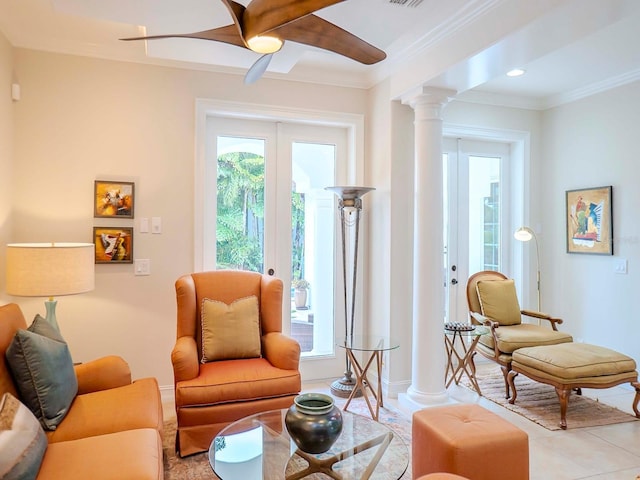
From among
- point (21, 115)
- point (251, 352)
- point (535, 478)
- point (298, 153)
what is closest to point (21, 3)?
point (21, 115)

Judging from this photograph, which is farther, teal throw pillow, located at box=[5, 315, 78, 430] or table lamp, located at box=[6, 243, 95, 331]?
table lamp, located at box=[6, 243, 95, 331]

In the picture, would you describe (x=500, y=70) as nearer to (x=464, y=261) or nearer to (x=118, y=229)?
(x=464, y=261)

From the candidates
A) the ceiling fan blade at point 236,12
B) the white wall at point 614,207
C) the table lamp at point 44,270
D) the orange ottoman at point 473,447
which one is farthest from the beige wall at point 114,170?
the white wall at point 614,207

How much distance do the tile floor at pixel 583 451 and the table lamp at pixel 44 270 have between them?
1.28m

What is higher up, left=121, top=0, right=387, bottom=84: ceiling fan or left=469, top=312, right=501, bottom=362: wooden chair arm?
left=121, top=0, right=387, bottom=84: ceiling fan

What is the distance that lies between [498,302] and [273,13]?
3404 millimetres

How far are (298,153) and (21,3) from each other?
220 centimetres

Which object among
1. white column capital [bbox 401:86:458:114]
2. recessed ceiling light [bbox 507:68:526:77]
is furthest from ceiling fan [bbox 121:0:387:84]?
recessed ceiling light [bbox 507:68:526:77]

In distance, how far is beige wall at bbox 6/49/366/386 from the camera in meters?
3.13

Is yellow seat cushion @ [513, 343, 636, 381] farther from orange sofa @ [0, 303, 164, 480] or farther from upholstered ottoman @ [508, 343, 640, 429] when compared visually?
orange sofa @ [0, 303, 164, 480]

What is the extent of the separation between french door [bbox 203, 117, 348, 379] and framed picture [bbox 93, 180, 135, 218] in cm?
61

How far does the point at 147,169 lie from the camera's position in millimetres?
3391

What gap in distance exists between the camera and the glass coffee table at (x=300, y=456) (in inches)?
71.1

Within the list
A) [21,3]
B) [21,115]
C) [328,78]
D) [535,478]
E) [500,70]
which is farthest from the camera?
[328,78]
